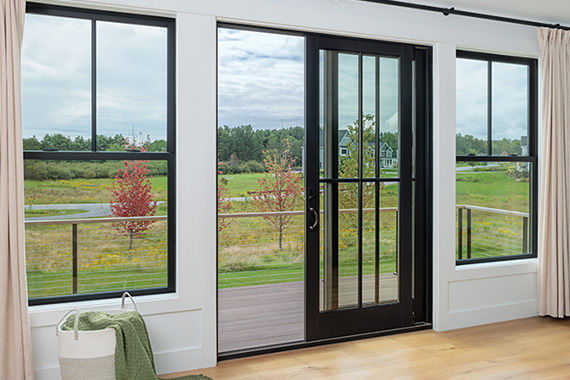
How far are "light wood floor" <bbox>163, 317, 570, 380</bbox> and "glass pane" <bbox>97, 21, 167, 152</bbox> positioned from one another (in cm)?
158

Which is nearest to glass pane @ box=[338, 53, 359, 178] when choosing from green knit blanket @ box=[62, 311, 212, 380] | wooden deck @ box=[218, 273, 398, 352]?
wooden deck @ box=[218, 273, 398, 352]

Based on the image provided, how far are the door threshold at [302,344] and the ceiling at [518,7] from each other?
257cm

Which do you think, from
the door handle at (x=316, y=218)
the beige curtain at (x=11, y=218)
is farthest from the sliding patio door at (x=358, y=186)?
the beige curtain at (x=11, y=218)

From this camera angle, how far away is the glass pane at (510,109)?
156 inches

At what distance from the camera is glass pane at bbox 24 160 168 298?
2734mm

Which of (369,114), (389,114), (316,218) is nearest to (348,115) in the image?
(369,114)

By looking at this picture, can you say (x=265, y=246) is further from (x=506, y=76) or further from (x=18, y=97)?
(x=18, y=97)

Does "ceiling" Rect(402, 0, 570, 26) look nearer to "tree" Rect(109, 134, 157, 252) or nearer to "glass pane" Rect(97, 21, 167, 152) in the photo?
"glass pane" Rect(97, 21, 167, 152)

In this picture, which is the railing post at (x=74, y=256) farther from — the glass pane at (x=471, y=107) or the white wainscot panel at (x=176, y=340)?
the glass pane at (x=471, y=107)

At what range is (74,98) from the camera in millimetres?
2771

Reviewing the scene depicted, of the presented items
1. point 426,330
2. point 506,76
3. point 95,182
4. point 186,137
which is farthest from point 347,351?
point 506,76

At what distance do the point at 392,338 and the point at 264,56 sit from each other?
4746 mm

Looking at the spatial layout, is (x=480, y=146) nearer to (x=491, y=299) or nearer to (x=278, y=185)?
(x=491, y=299)

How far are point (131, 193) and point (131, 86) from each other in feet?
3.75
